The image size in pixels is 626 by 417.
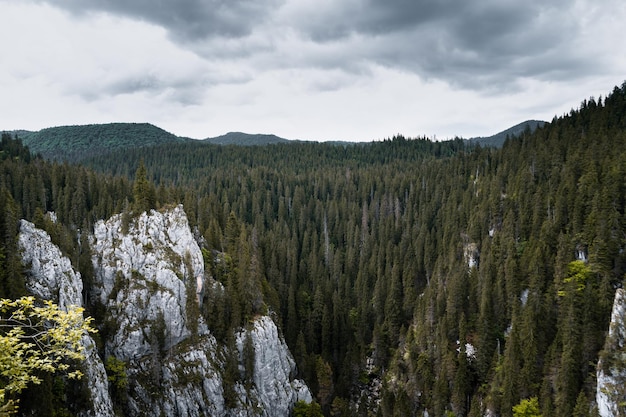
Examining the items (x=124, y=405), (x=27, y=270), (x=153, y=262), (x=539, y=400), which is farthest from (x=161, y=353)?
(x=539, y=400)

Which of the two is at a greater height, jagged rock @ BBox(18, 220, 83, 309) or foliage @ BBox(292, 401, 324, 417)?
jagged rock @ BBox(18, 220, 83, 309)

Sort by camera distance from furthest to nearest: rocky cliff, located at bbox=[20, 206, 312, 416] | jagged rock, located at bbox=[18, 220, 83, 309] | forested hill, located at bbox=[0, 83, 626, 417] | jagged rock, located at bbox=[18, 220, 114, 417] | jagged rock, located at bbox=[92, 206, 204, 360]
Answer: jagged rock, located at bbox=[92, 206, 204, 360] → rocky cliff, located at bbox=[20, 206, 312, 416] → forested hill, located at bbox=[0, 83, 626, 417] → jagged rock, located at bbox=[18, 220, 83, 309] → jagged rock, located at bbox=[18, 220, 114, 417]

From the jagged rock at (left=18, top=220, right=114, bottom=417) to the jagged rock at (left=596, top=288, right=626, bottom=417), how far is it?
59435 millimetres

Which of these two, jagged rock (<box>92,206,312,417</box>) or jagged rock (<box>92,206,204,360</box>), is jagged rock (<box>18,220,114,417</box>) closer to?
jagged rock (<box>92,206,312,417</box>)

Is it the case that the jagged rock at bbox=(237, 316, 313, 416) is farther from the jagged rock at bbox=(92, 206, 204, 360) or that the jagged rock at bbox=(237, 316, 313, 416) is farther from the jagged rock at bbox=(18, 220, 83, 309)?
the jagged rock at bbox=(18, 220, 83, 309)

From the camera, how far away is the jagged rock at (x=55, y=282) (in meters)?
54.6

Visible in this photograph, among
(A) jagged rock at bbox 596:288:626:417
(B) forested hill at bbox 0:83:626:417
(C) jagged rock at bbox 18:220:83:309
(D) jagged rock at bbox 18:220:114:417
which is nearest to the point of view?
(A) jagged rock at bbox 596:288:626:417

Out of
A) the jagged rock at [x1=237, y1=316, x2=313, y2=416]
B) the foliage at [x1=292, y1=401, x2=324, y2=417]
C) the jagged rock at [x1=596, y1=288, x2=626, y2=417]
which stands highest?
the jagged rock at [x1=596, y1=288, x2=626, y2=417]

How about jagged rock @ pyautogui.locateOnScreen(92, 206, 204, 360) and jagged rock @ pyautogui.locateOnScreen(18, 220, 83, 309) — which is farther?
jagged rock @ pyautogui.locateOnScreen(92, 206, 204, 360)

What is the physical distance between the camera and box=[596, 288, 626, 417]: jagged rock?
162 feet

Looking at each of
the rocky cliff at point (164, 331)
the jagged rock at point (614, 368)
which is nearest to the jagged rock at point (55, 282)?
the rocky cliff at point (164, 331)

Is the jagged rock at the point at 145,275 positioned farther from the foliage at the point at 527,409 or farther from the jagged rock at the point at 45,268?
the foliage at the point at 527,409

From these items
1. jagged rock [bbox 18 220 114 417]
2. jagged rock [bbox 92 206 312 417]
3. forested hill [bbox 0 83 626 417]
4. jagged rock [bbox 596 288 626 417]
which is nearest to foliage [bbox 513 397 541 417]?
forested hill [bbox 0 83 626 417]

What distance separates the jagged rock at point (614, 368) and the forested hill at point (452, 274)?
8.26ft
